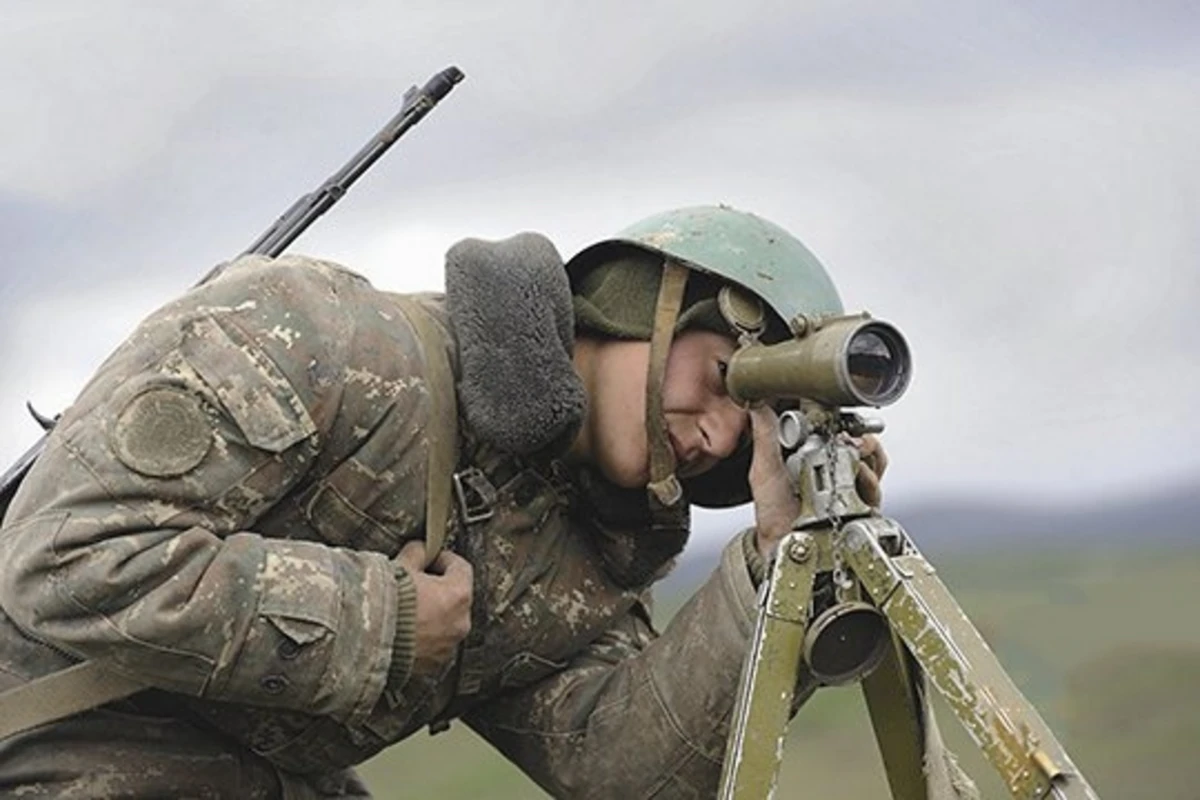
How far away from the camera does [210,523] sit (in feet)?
10.1

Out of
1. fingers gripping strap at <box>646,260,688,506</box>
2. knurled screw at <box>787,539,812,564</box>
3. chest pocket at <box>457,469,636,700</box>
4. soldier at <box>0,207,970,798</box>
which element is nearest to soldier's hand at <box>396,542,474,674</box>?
soldier at <box>0,207,970,798</box>

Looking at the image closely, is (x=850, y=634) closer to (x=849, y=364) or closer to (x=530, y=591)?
(x=849, y=364)

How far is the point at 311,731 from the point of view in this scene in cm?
346

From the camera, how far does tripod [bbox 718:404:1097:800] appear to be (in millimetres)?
2689

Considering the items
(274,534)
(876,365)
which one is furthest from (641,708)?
(876,365)

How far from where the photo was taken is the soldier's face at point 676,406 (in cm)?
351

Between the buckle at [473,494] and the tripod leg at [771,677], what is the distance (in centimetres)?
65

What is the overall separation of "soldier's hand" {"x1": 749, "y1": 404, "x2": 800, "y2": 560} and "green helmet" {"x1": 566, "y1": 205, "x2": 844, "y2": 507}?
0.23 m

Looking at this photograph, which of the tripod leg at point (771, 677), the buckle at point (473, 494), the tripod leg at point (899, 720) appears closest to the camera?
the tripod leg at point (771, 677)

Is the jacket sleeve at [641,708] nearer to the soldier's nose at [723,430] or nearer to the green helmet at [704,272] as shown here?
the soldier's nose at [723,430]

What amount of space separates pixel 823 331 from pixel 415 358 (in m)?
0.74

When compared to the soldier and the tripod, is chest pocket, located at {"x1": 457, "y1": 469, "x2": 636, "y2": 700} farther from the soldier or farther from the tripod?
the tripod

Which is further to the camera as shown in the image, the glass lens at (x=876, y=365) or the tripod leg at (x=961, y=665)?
the glass lens at (x=876, y=365)

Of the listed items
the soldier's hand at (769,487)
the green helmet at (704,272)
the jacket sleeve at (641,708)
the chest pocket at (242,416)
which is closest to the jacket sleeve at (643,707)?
the jacket sleeve at (641,708)
